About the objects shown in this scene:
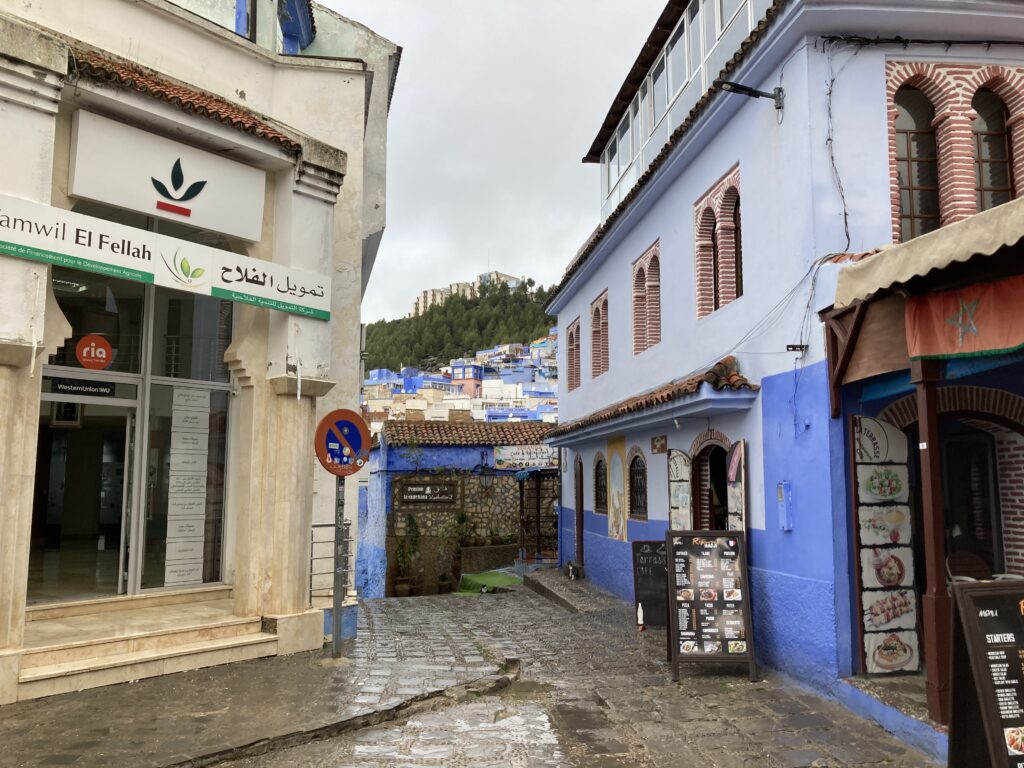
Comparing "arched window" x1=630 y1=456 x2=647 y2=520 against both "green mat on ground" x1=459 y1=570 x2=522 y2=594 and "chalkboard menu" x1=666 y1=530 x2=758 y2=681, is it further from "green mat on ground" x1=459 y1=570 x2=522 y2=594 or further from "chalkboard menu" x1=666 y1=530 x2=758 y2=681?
"green mat on ground" x1=459 y1=570 x2=522 y2=594

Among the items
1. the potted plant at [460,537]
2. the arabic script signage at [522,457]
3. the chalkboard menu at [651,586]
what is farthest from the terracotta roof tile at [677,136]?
the potted plant at [460,537]

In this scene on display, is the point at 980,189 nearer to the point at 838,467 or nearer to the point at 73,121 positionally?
the point at 838,467

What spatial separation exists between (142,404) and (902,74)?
8758 mm

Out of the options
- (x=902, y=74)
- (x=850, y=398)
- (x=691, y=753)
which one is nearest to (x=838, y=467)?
(x=850, y=398)

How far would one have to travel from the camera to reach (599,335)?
54.1 ft

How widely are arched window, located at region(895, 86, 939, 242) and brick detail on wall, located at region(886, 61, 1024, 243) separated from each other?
0.31ft

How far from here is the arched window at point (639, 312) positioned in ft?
44.2

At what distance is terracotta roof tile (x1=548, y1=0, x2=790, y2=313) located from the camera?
26.5 ft

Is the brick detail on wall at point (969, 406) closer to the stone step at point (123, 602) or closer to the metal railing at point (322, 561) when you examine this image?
the metal railing at point (322, 561)

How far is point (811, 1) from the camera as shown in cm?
751

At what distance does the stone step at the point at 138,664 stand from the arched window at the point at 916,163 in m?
7.80

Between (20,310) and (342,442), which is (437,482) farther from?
(20,310)

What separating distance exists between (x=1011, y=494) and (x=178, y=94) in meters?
9.00

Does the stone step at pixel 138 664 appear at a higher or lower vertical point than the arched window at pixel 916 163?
lower
